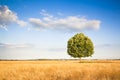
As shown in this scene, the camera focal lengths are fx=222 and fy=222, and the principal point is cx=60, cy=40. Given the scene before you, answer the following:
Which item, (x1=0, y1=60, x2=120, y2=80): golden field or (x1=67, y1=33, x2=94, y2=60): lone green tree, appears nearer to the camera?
(x1=0, y1=60, x2=120, y2=80): golden field

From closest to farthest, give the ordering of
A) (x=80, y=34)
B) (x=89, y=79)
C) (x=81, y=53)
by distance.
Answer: (x=89, y=79) → (x=81, y=53) → (x=80, y=34)

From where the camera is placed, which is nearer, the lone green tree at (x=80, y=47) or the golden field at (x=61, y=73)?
the golden field at (x=61, y=73)

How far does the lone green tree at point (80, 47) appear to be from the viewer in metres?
60.9

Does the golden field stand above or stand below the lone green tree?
below

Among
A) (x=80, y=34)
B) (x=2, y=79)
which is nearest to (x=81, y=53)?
(x=80, y=34)

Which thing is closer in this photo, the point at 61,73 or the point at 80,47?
the point at 61,73

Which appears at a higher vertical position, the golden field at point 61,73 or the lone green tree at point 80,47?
the lone green tree at point 80,47

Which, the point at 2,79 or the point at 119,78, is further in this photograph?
the point at 2,79

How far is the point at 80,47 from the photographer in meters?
61.2

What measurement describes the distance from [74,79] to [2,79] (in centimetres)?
388

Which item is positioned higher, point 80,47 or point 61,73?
point 80,47

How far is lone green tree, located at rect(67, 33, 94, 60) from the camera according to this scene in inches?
2398

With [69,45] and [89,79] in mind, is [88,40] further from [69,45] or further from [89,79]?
[89,79]

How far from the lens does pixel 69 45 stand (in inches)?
2453
